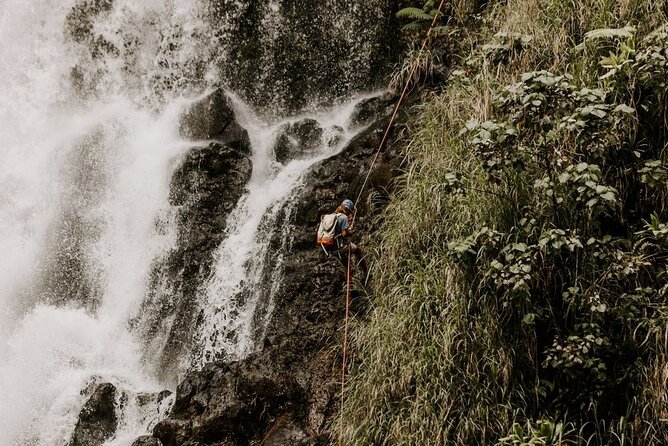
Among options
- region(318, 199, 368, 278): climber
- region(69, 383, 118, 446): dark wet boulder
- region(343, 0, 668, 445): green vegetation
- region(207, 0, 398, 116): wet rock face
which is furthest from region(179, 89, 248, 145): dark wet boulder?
region(343, 0, 668, 445): green vegetation

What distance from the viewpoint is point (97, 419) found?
311 inches

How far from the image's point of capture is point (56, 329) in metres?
10.1

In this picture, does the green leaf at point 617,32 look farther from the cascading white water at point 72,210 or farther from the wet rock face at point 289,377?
the cascading white water at point 72,210

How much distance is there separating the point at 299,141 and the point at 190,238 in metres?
2.74

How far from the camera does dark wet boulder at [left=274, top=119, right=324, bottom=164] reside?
10914 mm

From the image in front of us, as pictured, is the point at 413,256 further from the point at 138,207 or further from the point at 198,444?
the point at 138,207

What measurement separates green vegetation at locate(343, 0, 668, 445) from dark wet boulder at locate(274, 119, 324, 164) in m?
5.09

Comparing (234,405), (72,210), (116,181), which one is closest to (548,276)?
(234,405)

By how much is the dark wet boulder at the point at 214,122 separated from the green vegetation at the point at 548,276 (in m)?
6.01

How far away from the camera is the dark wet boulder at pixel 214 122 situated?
443 inches

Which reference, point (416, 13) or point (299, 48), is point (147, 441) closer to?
point (416, 13)

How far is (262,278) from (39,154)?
7.30 meters

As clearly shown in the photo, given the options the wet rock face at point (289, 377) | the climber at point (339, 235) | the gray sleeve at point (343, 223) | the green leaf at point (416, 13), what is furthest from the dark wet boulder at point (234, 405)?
the green leaf at point (416, 13)

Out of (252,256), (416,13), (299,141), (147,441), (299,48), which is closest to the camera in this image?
(147,441)
